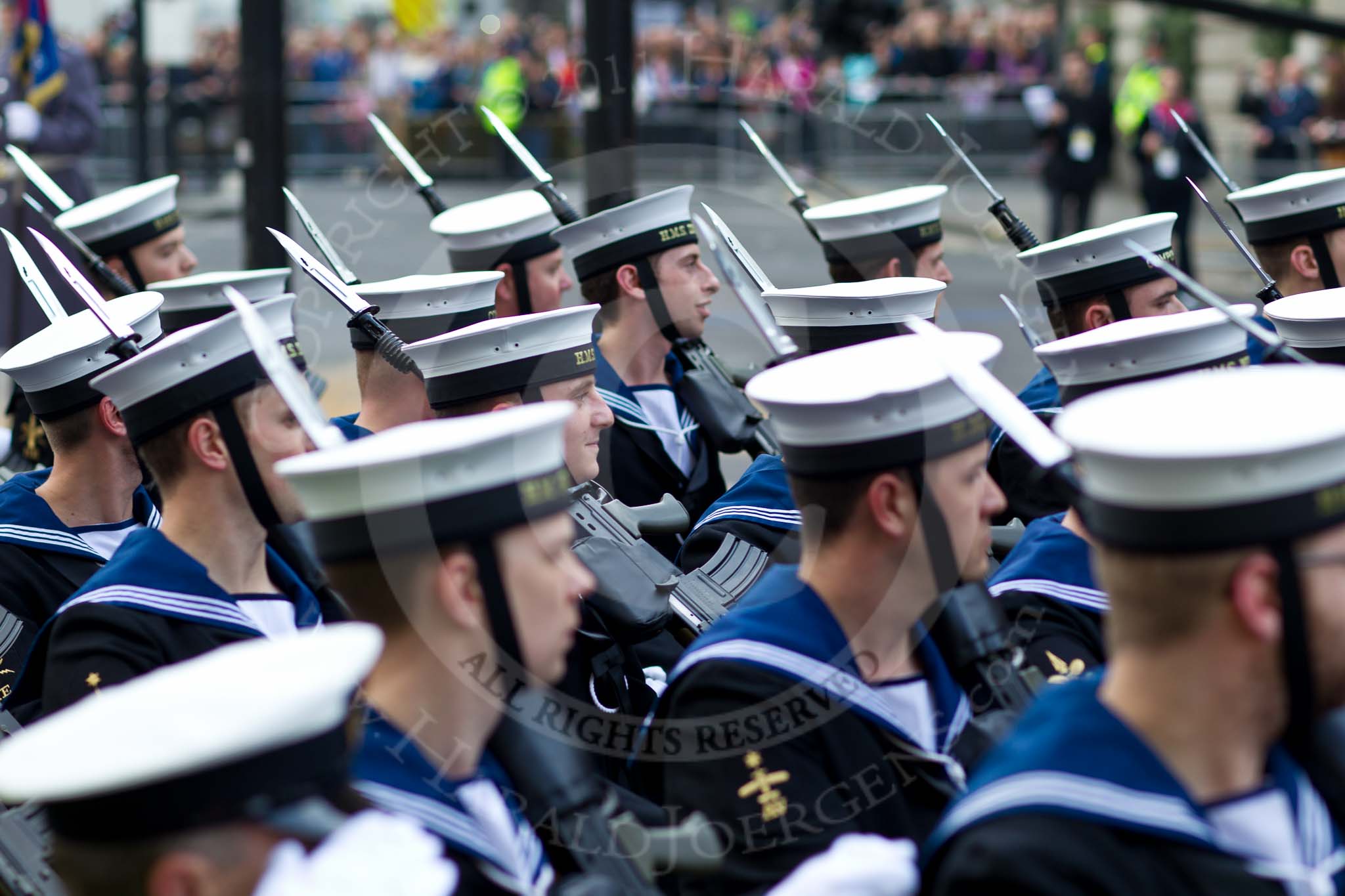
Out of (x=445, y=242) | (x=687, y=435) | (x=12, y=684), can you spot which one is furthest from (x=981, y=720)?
(x=445, y=242)

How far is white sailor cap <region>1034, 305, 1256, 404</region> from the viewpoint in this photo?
3.43 metres

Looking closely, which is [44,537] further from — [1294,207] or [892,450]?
[1294,207]

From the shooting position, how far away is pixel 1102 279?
4.70 meters

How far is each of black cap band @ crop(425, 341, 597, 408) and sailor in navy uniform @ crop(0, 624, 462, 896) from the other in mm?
1994

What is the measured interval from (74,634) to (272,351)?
905mm

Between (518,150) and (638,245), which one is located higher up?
(518,150)

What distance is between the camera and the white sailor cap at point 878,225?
564cm

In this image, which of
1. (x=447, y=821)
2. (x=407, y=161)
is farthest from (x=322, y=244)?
(x=447, y=821)

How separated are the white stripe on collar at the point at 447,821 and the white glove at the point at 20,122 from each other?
6.93 metres

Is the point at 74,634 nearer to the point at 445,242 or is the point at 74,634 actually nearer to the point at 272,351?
the point at 272,351

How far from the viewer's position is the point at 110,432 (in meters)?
3.93

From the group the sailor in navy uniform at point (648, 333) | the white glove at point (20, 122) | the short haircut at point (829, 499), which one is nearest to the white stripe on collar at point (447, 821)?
the short haircut at point (829, 499)

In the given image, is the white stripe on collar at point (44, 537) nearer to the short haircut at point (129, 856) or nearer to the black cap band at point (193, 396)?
the black cap band at point (193, 396)

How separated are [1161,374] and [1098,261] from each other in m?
1.32
